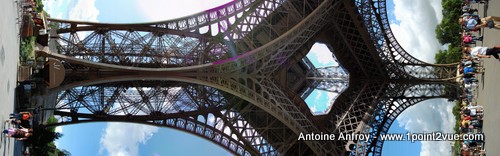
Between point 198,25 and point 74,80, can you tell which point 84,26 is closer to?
point 74,80

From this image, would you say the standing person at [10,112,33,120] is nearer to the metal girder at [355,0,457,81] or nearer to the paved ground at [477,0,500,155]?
the paved ground at [477,0,500,155]

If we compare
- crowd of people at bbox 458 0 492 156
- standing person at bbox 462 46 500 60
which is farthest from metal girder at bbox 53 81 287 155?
standing person at bbox 462 46 500 60

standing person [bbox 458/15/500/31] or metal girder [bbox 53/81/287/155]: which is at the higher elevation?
standing person [bbox 458/15/500/31]

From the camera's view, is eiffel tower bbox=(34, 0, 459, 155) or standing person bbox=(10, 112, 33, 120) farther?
eiffel tower bbox=(34, 0, 459, 155)

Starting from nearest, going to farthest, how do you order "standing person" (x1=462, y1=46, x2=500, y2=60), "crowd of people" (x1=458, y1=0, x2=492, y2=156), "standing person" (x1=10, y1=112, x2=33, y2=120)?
"standing person" (x1=462, y1=46, x2=500, y2=60) < "standing person" (x1=10, y1=112, x2=33, y2=120) < "crowd of people" (x1=458, y1=0, x2=492, y2=156)

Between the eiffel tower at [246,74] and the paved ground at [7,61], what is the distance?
13.5ft

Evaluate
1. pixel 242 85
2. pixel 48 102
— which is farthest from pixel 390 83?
pixel 48 102

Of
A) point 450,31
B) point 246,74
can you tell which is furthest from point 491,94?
point 450,31

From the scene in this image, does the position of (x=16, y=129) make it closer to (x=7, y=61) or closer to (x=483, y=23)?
(x=7, y=61)

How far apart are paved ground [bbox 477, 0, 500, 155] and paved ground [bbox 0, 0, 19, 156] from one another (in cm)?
1411

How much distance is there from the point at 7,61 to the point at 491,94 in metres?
15.0

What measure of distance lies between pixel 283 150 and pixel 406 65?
26.6ft

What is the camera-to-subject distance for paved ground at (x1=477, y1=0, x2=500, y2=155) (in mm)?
16531

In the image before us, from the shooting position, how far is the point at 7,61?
55.1 feet
